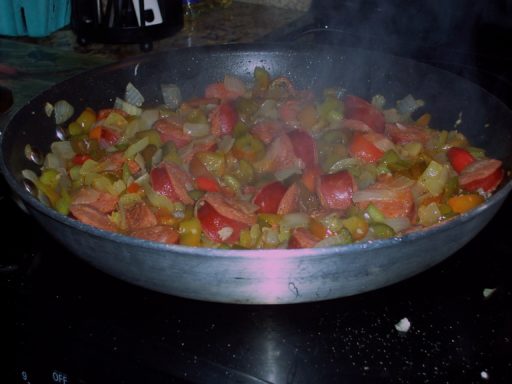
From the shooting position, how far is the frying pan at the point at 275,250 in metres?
1.11

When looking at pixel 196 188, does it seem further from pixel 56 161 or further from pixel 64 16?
pixel 64 16

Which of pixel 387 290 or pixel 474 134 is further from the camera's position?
pixel 474 134

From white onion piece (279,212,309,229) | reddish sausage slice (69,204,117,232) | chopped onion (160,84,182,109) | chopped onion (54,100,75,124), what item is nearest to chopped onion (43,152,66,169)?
chopped onion (54,100,75,124)

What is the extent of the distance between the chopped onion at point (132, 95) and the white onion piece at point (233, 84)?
1.05ft

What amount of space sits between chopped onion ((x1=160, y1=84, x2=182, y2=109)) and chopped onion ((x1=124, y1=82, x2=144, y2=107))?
0.09 meters

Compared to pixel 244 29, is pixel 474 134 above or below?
above

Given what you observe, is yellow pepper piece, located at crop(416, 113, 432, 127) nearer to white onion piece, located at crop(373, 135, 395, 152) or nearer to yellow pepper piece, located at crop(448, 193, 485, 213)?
white onion piece, located at crop(373, 135, 395, 152)

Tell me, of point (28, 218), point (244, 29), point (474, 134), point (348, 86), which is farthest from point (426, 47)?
point (28, 218)

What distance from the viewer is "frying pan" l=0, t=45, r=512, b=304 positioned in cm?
111

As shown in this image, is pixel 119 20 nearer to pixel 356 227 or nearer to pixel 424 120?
pixel 424 120

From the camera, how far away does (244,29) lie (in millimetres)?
3059

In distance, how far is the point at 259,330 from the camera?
130 centimetres

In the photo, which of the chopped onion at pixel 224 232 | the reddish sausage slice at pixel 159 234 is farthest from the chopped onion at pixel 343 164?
the reddish sausage slice at pixel 159 234

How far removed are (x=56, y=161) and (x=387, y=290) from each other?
1.10 m
